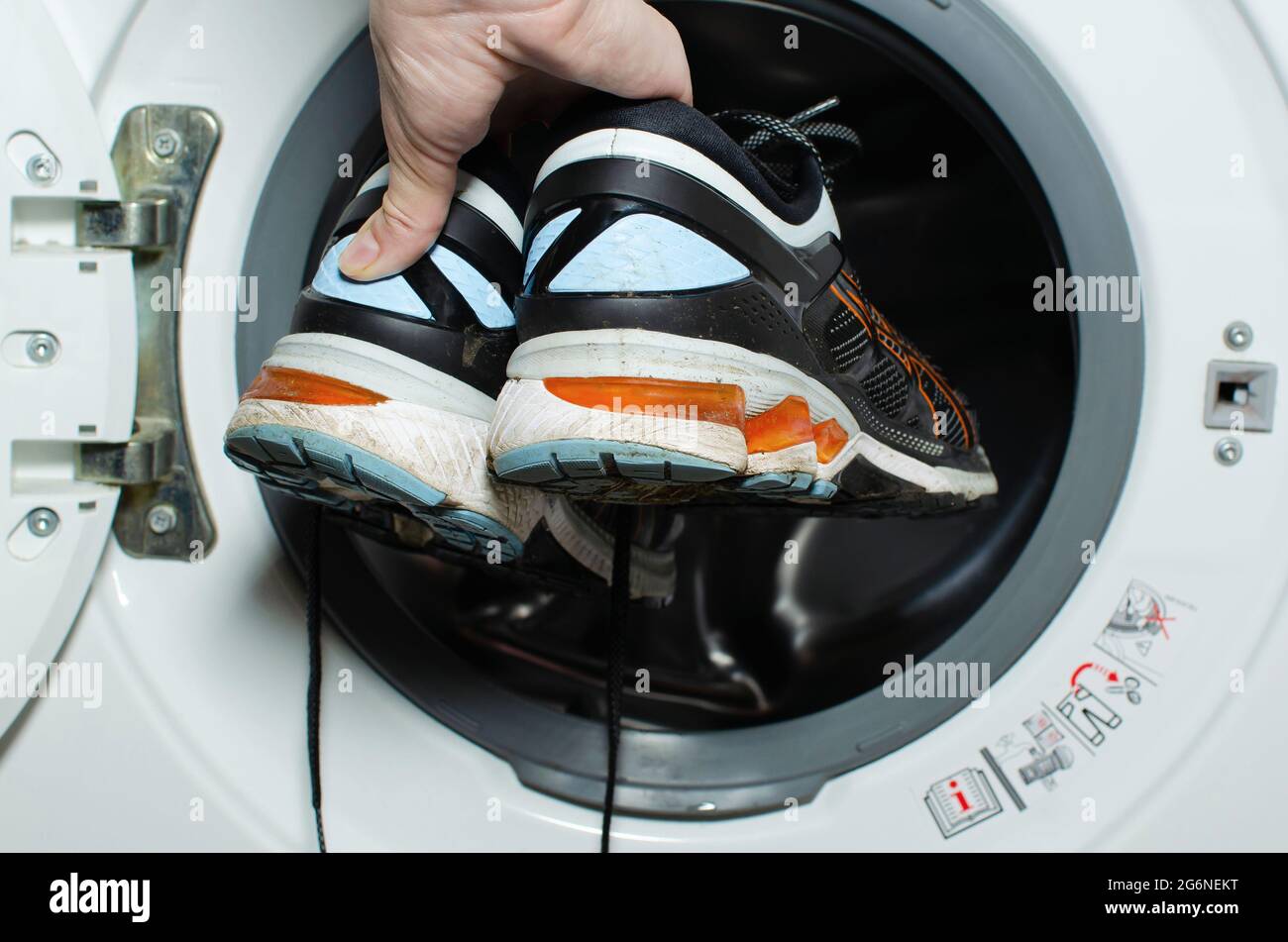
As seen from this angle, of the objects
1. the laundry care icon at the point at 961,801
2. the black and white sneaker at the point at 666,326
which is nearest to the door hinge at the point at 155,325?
the black and white sneaker at the point at 666,326

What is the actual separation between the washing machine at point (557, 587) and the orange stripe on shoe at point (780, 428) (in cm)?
19

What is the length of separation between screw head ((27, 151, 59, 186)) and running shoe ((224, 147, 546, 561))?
188 mm

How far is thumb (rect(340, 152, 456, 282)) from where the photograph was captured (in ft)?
1.69

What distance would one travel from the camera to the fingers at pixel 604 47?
1.51 ft

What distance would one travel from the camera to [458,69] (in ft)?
1.54

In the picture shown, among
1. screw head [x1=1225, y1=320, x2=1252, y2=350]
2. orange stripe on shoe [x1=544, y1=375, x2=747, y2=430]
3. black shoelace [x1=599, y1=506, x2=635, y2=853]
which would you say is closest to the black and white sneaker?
orange stripe on shoe [x1=544, y1=375, x2=747, y2=430]

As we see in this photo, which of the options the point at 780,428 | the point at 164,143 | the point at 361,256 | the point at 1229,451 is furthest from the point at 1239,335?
the point at 164,143

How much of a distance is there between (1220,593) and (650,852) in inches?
14.6

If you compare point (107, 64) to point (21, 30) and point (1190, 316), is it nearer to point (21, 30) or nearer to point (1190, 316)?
point (21, 30)

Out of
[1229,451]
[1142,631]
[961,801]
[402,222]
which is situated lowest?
[961,801]

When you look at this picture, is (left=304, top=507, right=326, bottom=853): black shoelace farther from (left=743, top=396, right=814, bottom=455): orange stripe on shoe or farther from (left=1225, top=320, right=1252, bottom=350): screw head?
(left=1225, top=320, right=1252, bottom=350): screw head

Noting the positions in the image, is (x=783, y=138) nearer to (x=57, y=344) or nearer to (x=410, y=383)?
(x=410, y=383)

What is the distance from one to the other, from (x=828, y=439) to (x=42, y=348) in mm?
467
